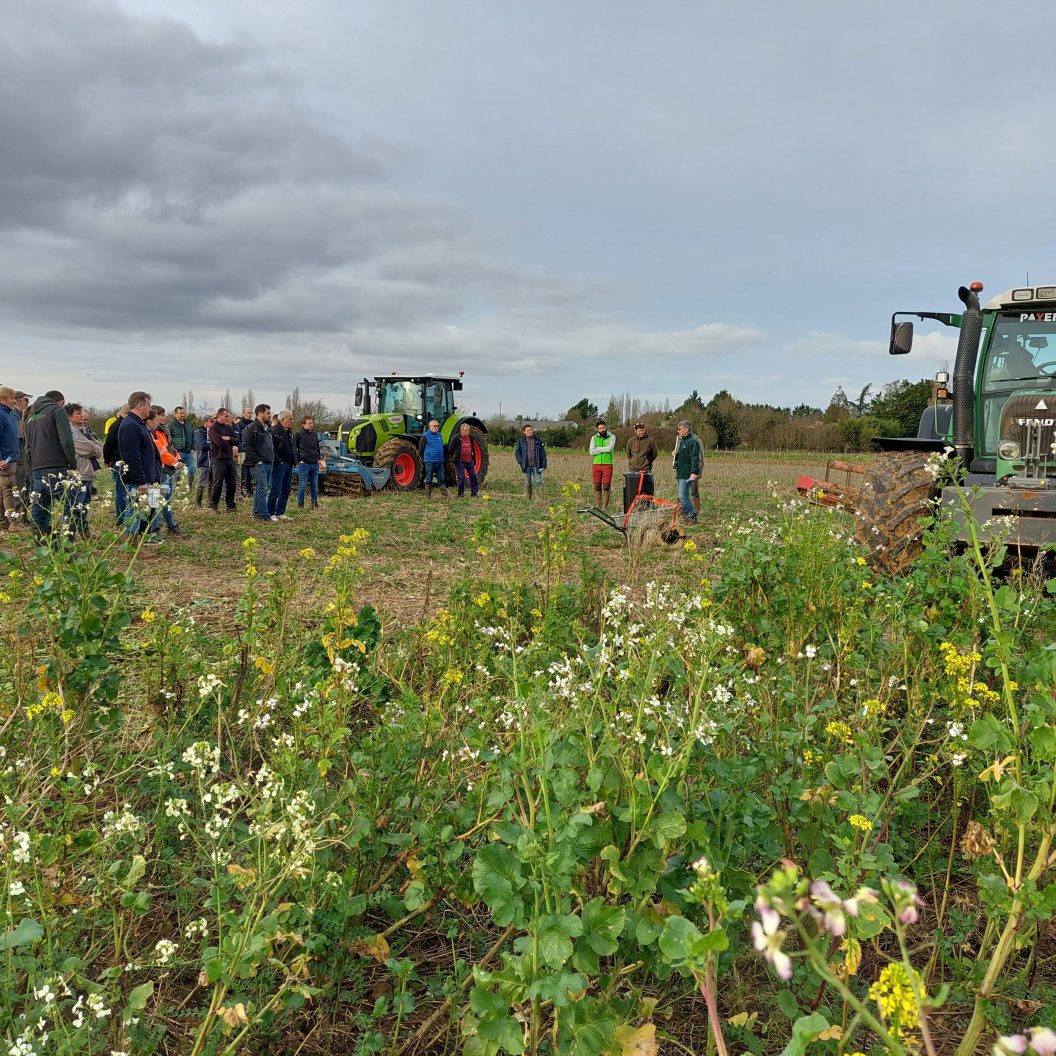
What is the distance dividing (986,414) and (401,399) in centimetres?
1335

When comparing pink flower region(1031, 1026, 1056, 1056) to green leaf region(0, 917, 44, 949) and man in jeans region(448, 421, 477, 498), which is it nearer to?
green leaf region(0, 917, 44, 949)

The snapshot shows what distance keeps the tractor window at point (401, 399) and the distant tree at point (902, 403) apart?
22.1m

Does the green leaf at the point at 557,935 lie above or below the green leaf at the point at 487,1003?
above

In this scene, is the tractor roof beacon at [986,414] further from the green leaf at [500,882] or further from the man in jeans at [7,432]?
the man in jeans at [7,432]

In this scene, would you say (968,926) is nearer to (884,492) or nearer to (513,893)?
(513,893)

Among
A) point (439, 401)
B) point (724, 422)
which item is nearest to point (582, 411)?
point (724, 422)

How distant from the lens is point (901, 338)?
628 cm

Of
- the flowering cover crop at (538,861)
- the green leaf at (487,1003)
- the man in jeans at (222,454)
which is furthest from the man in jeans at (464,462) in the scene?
the green leaf at (487,1003)

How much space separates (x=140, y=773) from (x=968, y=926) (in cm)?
305

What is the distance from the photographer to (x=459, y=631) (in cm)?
435

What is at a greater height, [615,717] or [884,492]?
[884,492]

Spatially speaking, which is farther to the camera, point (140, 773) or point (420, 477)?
point (420, 477)

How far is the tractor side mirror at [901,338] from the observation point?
624 centimetres

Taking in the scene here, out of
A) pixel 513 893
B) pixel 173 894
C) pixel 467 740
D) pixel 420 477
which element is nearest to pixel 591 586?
pixel 467 740
